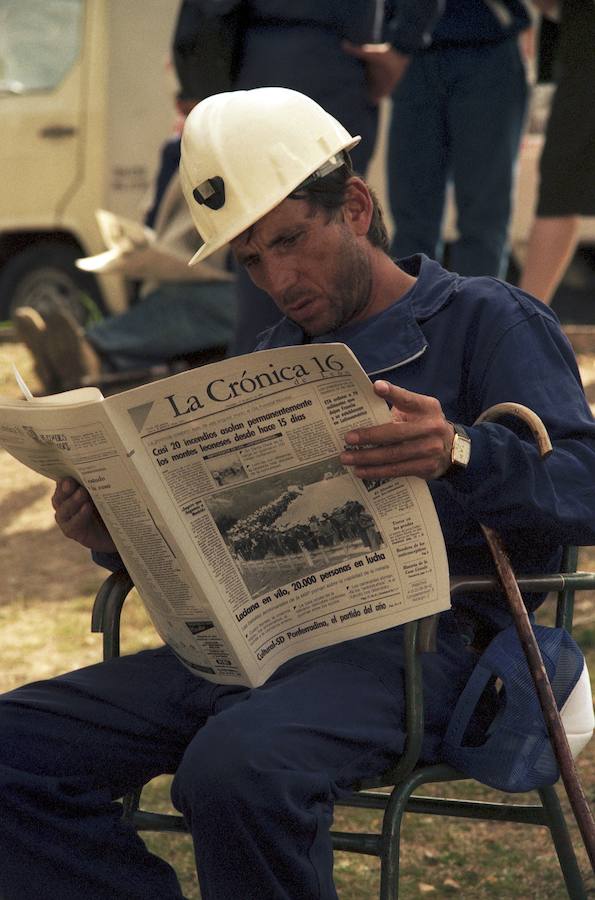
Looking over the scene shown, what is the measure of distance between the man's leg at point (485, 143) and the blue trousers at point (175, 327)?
1.67m

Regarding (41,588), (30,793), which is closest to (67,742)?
(30,793)

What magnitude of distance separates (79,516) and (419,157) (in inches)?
113

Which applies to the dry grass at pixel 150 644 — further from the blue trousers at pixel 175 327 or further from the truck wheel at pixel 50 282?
the truck wheel at pixel 50 282

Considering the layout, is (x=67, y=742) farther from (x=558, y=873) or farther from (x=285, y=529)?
(x=558, y=873)

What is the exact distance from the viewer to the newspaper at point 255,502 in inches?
84.8

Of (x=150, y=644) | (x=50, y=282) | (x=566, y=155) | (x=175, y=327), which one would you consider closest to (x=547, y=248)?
(x=566, y=155)

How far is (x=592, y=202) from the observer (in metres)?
4.89

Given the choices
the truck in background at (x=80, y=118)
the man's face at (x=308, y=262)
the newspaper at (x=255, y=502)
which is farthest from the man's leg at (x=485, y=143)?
the newspaper at (x=255, y=502)

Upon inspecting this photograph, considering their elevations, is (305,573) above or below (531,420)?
below

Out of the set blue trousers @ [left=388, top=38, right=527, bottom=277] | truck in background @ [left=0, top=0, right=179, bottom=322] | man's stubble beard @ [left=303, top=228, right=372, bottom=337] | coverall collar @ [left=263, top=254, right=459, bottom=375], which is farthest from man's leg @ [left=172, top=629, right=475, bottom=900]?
truck in background @ [left=0, top=0, right=179, bottom=322]

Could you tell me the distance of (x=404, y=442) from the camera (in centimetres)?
213

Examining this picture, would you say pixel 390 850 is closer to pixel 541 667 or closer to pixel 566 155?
pixel 541 667

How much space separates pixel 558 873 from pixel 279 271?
1.38 metres

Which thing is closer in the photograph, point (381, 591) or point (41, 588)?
point (381, 591)
